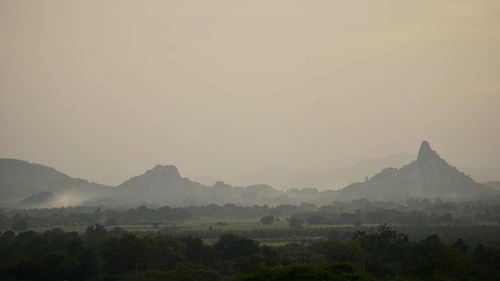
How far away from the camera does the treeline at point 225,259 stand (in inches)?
1768

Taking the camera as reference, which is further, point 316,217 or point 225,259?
point 316,217

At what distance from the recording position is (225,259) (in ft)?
181

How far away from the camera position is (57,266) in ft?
162

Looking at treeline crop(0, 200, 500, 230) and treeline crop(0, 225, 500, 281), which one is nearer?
treeline crop(0, 225, 500, 281)

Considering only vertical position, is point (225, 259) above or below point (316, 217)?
below

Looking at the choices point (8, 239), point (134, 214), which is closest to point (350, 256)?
point (8, 239)

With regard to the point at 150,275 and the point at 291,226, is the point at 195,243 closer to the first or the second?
the point at 150,275

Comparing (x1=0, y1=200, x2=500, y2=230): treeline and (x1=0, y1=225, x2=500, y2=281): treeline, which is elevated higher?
(x1=0, y1=200, x2=500, y2=230): treeline

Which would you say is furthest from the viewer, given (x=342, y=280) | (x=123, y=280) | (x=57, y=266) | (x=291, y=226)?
(x=291, y=226)

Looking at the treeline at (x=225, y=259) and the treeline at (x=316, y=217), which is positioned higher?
the treeline at (x=316, y=217)

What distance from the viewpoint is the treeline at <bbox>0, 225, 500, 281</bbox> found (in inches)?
1768

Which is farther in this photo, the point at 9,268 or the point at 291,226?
the point at 291,226

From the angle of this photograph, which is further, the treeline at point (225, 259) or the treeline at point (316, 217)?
the treeline at point (316, 217)

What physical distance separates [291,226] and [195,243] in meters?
49.8
